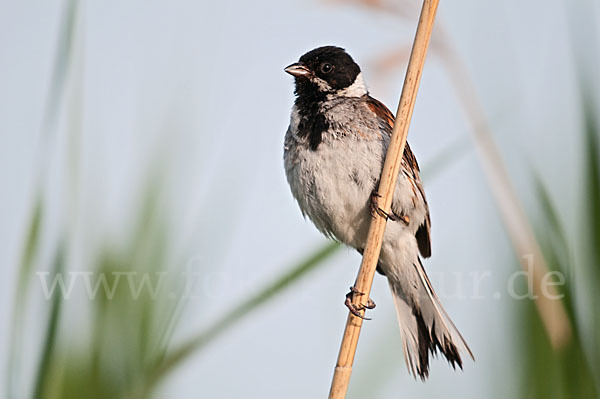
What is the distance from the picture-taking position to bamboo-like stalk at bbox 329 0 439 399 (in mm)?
1495

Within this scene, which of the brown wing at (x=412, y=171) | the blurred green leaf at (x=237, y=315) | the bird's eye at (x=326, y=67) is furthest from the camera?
the bird's eye at (x=326, y=67)

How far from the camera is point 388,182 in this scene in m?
1.70

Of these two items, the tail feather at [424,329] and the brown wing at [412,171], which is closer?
the tail feather at [424,329]

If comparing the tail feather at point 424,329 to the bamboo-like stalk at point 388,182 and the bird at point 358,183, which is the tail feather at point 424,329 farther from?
the bamboo-like stalk at point 388,182

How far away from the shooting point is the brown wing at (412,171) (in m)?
2.50

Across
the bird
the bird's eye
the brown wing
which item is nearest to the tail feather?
the bird

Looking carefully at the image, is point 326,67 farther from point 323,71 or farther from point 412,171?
point 412,171

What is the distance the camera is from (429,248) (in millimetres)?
2701

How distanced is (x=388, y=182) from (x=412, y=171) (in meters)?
0.89

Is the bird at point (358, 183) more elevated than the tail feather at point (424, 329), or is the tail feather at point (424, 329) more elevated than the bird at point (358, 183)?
the bird at point (358, 183)

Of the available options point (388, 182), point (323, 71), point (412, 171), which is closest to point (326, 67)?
point (323, 71)

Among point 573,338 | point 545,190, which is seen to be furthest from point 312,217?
point 573,338

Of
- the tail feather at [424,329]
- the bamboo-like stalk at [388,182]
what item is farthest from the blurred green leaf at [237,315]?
the tail feather at [424,329]

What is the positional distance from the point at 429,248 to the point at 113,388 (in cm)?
183
